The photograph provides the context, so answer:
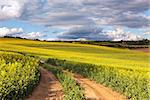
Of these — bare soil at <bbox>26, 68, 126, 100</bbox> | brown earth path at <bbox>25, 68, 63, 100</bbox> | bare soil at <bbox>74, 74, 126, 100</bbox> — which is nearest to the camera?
brown earth path at <bbox>25, 68, 63, 100</bbox>

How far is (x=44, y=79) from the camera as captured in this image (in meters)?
52.1

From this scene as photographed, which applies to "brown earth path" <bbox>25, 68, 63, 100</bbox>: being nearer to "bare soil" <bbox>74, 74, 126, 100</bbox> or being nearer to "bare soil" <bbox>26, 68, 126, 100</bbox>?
"bare soil" <bbox>26, 68, 126, 100</bbox>

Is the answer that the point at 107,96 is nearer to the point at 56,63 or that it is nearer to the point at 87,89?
the point at 87,89

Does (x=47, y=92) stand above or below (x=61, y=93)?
below

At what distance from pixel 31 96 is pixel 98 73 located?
15.0 m

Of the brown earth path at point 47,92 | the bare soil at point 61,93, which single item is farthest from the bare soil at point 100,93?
the brown earth path at point 47,92

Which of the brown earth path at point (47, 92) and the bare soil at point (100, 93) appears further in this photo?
the bare soil at point (100, 93)

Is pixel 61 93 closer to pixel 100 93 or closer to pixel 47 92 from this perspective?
pixel 47 92

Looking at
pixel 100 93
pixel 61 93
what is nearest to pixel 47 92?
pixel 61 93

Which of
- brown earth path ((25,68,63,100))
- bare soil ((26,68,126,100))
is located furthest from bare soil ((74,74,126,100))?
brown earth path ((25,68,63,100))

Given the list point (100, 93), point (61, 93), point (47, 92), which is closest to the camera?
point (61, 93)

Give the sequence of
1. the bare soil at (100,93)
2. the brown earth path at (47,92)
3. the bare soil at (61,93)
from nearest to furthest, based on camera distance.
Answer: the brown earth path at (47,92)
the bare soil at (61,93)
the bare soil at (100,93)

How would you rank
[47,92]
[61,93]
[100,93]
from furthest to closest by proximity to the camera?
[47,92] < [100,93] < [61,93]

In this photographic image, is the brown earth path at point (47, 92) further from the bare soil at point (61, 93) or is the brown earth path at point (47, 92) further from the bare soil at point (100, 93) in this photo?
the bare soil at point (100, 93)
